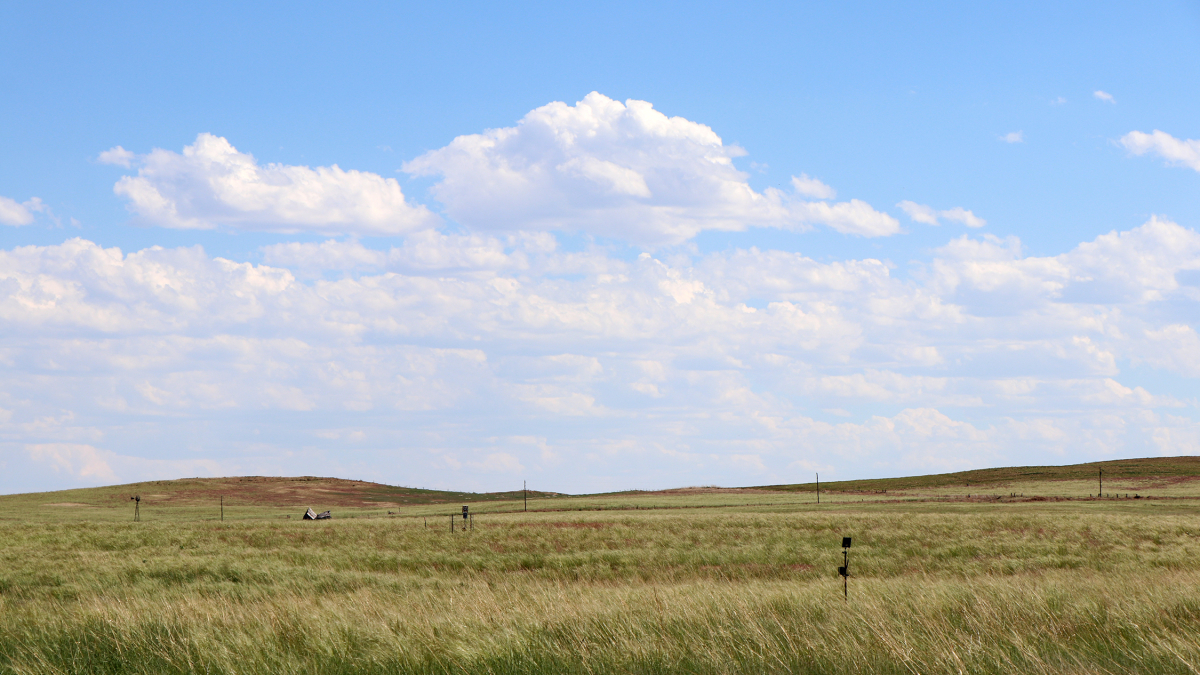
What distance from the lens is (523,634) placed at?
11438mm

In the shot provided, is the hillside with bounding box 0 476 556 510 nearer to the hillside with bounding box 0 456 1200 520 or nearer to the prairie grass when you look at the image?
the hillside with bounding box 0 456 1200 520

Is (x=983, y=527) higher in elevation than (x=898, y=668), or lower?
lower

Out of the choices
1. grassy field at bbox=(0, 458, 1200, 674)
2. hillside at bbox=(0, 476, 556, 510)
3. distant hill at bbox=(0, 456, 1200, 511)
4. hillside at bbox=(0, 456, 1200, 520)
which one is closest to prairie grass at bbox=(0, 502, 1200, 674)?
grassy field at bbox=(0, 458, 1200, 674)

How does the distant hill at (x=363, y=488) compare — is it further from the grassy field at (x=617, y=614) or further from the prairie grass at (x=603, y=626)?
the prairie grass at (x=603, y=626)

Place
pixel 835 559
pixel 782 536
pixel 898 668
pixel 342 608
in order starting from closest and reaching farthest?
pixel 898 668 < pixel 342 608 < pixel 835 559 < pixel 782 536

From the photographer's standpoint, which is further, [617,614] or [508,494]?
[508,494]

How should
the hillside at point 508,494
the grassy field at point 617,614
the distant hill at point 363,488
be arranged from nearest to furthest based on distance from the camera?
the grassy field at point 617,614, the hillside at point 508,494, the distant hill at point 363,488

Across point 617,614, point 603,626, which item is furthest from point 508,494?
point 603,626

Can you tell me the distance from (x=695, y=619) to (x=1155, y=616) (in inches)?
240

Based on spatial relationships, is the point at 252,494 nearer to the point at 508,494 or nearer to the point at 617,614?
the point at 508,494

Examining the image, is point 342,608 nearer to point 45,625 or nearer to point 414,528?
point 45,625

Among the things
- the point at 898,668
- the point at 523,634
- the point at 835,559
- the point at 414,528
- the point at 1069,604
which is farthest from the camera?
the point at 414,528

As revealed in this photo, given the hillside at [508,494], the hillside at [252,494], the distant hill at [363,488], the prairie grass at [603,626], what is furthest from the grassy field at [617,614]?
the hillside at [252,494]

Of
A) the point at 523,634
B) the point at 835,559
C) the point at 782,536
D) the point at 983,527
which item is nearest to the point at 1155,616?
the point at 523,634
